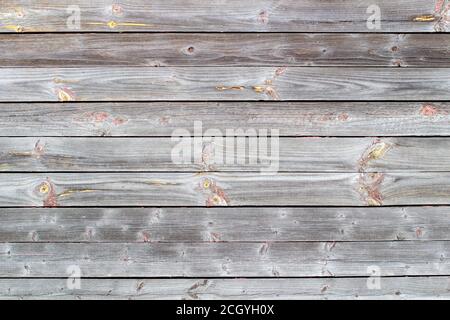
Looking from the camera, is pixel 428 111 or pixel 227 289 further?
pixel 227 289

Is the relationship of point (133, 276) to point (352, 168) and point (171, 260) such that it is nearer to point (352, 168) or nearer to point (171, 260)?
point (171, 260)

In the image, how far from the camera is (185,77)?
1.84 m

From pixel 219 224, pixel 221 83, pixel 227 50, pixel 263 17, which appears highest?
pixel 263 17

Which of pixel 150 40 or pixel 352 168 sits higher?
pixel 150 40

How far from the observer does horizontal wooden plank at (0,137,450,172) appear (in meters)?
1.86

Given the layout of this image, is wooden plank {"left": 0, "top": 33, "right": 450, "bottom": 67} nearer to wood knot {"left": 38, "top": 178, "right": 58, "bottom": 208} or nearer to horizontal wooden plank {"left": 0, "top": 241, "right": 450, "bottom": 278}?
wood knot {"left": 38, "top": 178, "right": 58, "bottom": 208}

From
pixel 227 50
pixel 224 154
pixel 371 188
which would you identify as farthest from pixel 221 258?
pixel 227 50

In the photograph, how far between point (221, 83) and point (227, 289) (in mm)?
897

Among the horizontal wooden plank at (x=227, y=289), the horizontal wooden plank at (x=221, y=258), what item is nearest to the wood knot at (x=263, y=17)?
the horizontal wooden plank at (x=221, y=258)

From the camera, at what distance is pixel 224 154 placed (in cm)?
186

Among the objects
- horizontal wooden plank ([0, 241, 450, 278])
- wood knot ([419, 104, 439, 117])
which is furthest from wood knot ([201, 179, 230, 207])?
wood knot ([419, 104, 439, 117])

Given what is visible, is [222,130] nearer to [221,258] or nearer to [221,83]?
[221,83]

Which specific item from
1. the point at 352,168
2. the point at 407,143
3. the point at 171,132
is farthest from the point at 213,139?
the point at 407,143
